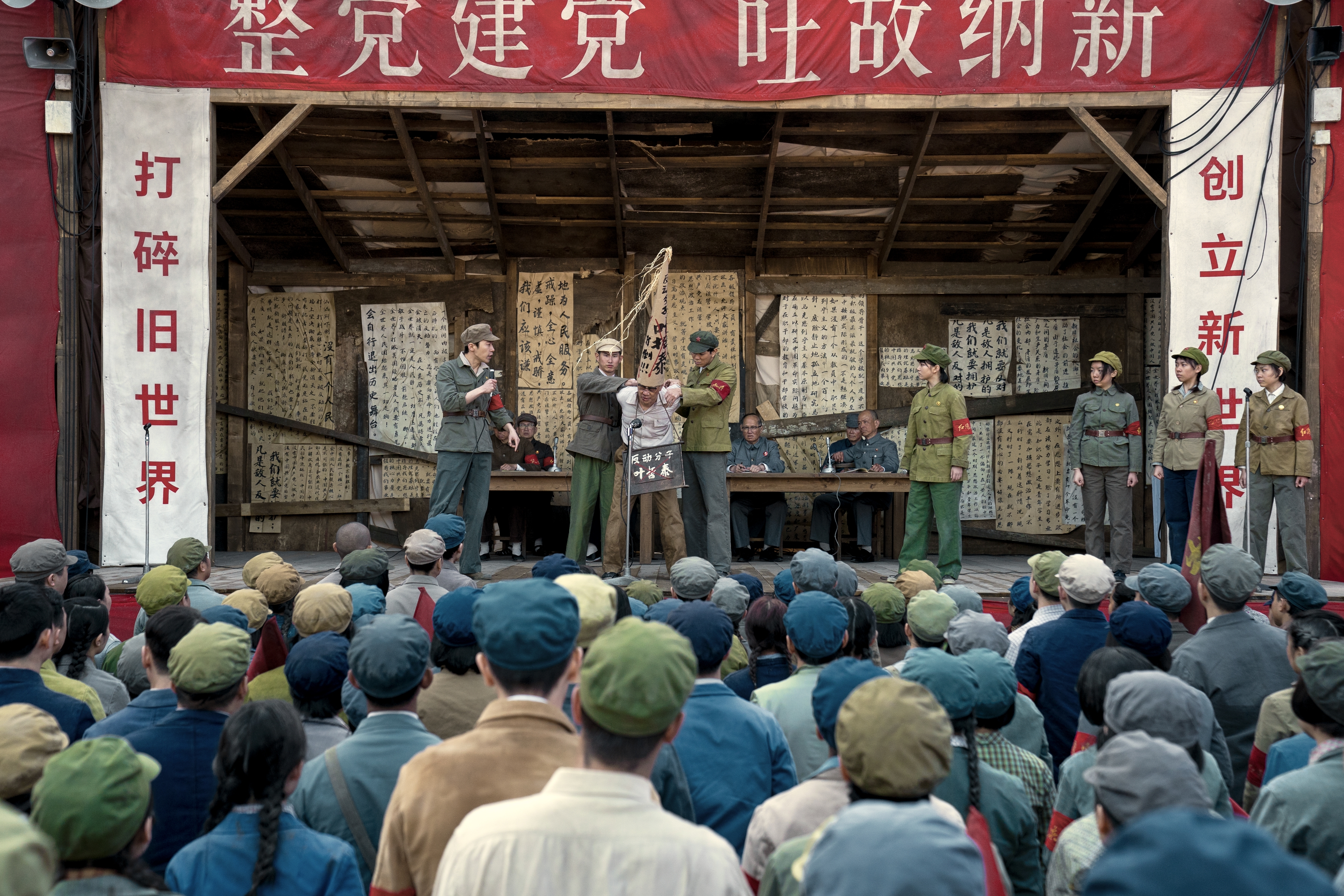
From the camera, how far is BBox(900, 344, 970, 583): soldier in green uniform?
7.41 m

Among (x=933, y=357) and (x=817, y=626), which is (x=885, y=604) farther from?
(x=933, y=357)

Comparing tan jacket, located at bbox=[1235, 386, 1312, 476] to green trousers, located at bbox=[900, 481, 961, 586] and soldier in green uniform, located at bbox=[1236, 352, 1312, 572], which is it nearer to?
soldier in green uniform, located at bbox=[1236, 352, 1312, 572]

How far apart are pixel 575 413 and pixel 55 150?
16.0ft

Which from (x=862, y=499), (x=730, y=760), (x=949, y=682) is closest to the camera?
(x=949, y=682)

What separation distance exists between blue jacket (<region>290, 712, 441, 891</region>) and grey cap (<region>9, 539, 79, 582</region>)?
8.70 feet

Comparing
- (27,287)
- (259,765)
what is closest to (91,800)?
(259,765)

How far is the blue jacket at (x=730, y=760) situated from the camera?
2.30m

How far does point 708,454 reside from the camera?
24.1ft

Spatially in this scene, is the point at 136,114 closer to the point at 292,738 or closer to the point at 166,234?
the point at 166,234

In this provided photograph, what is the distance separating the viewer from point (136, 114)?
24.0ft

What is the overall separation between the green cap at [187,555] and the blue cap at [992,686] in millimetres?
3324

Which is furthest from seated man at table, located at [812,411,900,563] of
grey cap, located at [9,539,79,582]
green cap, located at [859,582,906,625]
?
grey cap, located at [9,539,79,582]

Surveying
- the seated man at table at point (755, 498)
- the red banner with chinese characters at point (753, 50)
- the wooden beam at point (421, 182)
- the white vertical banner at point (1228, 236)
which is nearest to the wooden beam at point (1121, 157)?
the white vertical banner at point (1228, 236)

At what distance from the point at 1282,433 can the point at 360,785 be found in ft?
22.7
